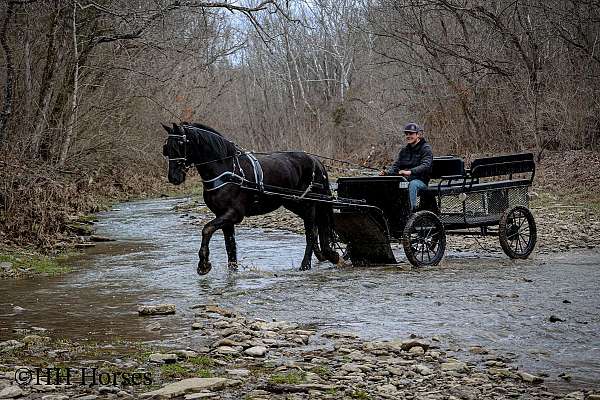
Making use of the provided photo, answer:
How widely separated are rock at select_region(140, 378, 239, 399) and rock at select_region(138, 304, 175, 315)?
3276mm

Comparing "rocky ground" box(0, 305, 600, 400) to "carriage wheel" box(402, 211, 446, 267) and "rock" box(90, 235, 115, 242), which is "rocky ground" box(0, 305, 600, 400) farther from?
"rock" box(90, 235, 115, 242)

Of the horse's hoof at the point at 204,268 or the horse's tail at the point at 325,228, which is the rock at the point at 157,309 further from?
the horse's tail at the point at 325,228

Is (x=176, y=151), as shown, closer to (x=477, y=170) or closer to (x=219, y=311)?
(x=219, y=311)

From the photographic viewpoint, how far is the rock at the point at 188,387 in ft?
19.3

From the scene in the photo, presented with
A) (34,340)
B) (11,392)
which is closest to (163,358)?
(11,392)

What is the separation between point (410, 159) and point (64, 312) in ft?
19.7

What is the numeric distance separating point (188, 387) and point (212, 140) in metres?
7.07

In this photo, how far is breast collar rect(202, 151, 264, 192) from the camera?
1264 cm

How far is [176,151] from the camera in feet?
40.9

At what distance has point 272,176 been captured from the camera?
Answer: 13445 mm

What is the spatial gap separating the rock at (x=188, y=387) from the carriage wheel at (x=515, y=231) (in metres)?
7.96

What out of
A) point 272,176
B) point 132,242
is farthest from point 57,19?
point 272,176

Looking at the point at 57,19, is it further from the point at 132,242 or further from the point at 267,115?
the point at 267,115

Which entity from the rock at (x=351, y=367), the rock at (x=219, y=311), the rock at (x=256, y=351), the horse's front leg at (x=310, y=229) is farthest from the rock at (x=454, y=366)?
the horse's front leg at (x=310, y=229)
